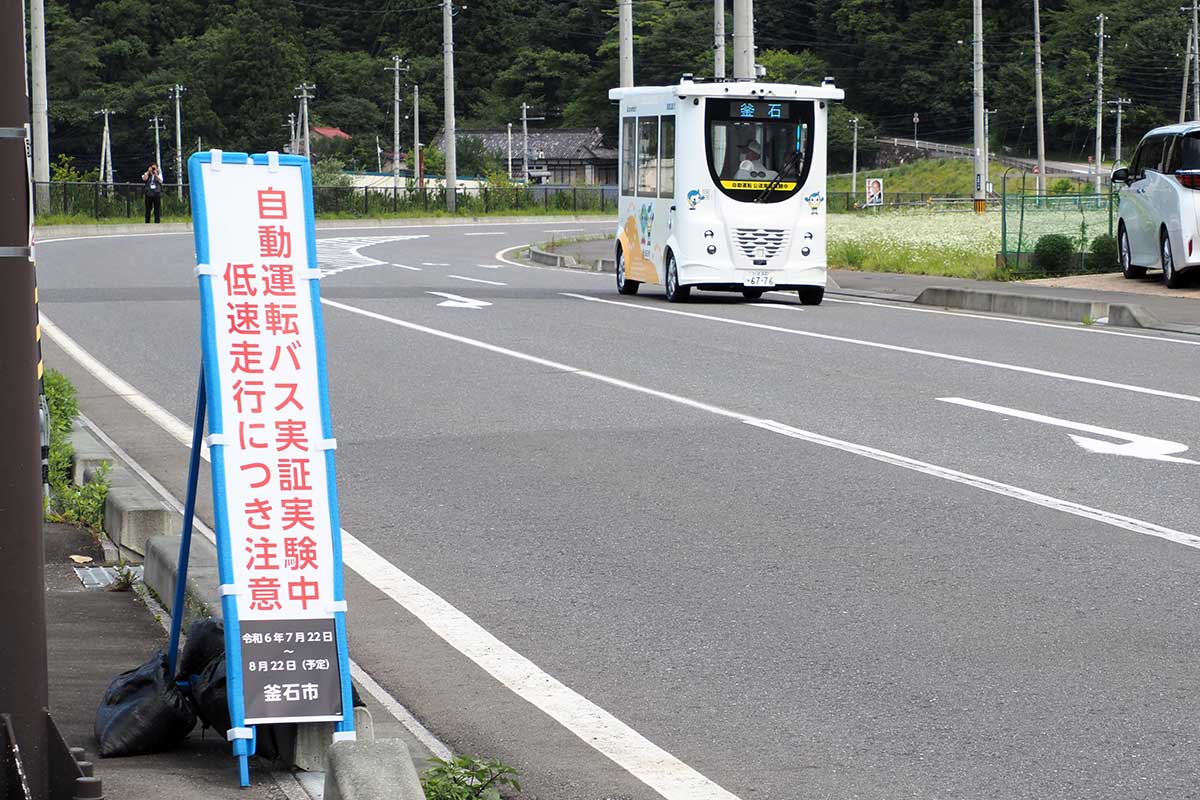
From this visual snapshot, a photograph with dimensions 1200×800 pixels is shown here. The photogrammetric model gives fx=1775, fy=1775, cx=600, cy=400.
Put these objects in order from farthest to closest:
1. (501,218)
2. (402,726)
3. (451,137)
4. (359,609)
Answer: (501,218) → (451,137) → (359,609) → (402,726)

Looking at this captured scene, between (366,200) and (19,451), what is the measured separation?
60.8 m

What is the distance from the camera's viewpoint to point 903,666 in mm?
5945

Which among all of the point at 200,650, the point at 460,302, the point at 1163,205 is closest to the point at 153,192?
the point at 460,302

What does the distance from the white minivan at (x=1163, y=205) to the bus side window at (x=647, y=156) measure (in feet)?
21.7

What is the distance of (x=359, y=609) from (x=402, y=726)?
1.59 meters

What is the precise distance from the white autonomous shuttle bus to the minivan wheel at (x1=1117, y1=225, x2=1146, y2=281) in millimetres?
5169

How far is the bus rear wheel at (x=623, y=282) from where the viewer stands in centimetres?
2471

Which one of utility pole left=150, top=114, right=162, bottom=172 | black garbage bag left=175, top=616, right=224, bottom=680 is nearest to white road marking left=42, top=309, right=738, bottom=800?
black garbage bag left=175, top=616, right=224, bottom=680

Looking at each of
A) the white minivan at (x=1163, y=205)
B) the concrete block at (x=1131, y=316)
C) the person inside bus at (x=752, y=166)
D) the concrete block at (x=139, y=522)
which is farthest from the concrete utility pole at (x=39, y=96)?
the concrete block at (x=139, y=522)

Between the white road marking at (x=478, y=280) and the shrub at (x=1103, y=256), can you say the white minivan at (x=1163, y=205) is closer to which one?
the shrub at (x=1103, y=256)

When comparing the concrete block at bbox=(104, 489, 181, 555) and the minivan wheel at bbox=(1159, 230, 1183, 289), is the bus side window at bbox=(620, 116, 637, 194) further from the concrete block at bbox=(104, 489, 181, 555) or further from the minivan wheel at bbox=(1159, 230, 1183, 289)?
the concrete block at bbox=(104, 489, 181, 555)

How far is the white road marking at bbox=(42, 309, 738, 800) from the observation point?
4.88 metres

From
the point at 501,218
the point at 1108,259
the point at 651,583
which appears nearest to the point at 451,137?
the point at 501,218

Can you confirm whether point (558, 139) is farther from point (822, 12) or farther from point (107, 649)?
point (107, 649)
